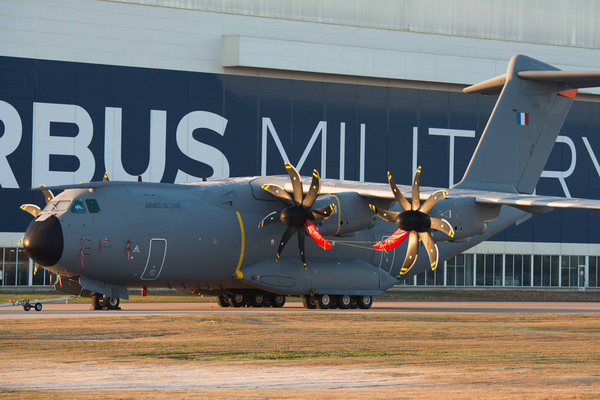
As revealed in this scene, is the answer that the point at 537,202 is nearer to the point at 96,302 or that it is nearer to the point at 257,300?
the point at 257,300

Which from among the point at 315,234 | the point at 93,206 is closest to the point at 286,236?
the point at 315,234

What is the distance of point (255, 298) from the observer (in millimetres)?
30688

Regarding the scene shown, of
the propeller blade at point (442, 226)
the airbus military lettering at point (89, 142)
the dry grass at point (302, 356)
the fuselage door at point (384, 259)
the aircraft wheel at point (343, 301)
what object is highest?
the airbus military lettering at point (89, 142)

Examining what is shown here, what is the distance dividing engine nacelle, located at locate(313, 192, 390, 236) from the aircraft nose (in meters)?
8.62

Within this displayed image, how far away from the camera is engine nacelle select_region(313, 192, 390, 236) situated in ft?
89.0

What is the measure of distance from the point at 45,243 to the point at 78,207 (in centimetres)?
166

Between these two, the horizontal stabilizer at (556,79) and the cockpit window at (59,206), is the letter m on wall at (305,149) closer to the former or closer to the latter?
the horizontal stabilizer at (556,79)

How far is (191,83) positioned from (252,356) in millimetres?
36942

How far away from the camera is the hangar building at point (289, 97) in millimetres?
46500

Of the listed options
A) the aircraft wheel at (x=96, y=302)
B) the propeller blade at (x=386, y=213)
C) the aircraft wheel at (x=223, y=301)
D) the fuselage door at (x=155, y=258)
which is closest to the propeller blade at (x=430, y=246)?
the propeller blade at (x=386, y=213)

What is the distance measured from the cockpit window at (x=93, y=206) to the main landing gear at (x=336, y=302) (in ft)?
28.4

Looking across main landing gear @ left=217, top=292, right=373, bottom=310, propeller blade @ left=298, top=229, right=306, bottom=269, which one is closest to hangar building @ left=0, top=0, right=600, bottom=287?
main landing gear @ left=217, top=292, right=373, bottom=310

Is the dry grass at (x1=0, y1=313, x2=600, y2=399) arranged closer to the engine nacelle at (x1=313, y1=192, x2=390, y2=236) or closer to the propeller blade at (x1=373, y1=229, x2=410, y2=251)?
the propeller blade at (x1=373, y1=229, x2=410, y2=251)

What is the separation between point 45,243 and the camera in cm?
2384
